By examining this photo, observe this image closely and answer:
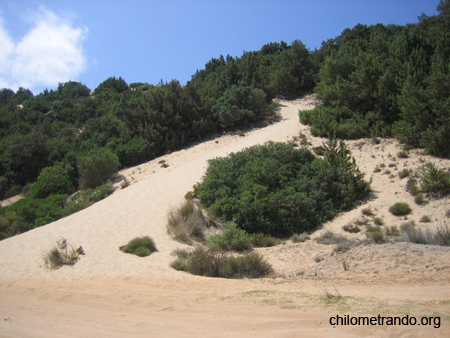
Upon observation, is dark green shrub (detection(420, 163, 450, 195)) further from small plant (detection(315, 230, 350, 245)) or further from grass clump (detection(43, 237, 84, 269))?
grass clump (detection(43, 237, 84, 269))

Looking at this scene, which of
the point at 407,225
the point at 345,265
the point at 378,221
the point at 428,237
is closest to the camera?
the point at 345,265

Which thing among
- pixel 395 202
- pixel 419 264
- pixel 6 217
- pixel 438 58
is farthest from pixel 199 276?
pixel 438 58

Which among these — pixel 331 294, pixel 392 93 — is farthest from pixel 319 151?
pixel 331 294

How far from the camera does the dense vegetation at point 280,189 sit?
39.8ft

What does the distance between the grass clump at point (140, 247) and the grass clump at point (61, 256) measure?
1.46 metres

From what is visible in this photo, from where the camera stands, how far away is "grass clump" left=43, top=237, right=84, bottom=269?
9.38m

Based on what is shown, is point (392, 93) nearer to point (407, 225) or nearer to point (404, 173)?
point (404, 173)

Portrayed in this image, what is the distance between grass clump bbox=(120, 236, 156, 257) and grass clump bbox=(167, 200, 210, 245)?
1.10 meters

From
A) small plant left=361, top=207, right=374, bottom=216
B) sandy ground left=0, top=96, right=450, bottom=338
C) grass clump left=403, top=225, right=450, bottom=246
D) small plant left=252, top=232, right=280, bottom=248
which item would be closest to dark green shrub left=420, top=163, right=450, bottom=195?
sandy ground left=0, top=96, right=450, bottom=338

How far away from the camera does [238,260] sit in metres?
8.19

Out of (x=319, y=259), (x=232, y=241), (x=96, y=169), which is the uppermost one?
(x=96, y=169)

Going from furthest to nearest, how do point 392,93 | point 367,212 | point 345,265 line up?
1. point 392,93
2. point 367,212
3. point 345,265

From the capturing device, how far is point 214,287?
7078mm

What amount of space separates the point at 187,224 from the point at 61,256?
14.4ft
